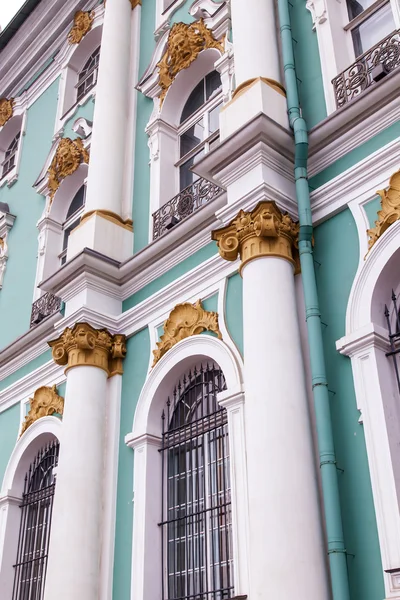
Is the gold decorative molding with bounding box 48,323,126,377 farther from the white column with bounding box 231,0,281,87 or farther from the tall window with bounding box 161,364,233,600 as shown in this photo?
the white column with bounding box 231,0,281,87

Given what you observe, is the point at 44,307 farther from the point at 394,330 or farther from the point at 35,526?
the point at 394,330

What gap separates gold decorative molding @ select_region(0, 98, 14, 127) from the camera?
16984 mm

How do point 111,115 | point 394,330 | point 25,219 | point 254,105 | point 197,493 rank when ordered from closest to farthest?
point 394,330 < point 197,493 < point 254,105 < point 111,115 < point 25,219

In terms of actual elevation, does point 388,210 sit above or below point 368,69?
→ below

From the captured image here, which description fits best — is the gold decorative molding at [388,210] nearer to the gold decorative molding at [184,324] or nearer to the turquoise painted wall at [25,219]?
the gold decorative molding at [184,324]

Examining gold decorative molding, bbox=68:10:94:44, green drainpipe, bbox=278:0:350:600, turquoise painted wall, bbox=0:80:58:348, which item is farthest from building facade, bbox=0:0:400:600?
gold decorative molding, bbox=68:10:94:44

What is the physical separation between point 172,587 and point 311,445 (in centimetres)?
258

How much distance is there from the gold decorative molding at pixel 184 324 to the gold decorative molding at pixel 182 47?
3.87 m

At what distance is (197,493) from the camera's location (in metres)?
8.02

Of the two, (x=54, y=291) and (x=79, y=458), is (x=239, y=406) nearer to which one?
(x=79, y=458)

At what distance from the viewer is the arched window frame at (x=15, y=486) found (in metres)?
10.5

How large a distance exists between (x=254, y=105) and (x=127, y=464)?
4314mm

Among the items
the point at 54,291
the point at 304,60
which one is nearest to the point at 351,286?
the point at 304,60

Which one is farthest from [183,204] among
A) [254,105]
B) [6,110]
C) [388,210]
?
[6,110]
